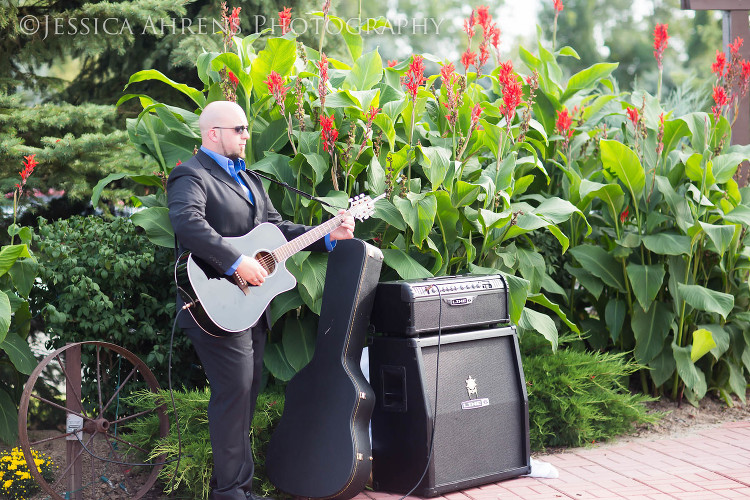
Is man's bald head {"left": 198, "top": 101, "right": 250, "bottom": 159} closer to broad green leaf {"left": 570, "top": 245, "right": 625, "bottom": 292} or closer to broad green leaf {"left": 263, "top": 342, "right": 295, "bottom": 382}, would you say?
broad green leaf {"left": 263, "top": 342, "right": 295, "bottom": 382}

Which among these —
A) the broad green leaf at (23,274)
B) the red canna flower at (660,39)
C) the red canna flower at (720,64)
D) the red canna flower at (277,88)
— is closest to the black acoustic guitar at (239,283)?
the red canna flower at (277,88)

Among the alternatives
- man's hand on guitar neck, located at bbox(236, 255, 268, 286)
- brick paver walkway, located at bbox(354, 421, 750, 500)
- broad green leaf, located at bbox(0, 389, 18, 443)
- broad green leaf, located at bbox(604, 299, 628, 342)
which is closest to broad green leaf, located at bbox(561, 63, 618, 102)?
broad green leaf, located at bbox(604, 299, 628, 342)

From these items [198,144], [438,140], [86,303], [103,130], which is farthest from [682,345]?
[103,130]

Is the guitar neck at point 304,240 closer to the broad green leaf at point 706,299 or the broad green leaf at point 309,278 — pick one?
the broad green leaf at point 309,278

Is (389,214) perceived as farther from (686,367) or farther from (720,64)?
(720,64)

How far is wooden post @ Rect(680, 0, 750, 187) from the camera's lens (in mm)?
5219

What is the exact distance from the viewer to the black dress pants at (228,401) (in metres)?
2.68

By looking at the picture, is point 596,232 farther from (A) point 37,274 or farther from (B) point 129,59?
(B) point 129,59

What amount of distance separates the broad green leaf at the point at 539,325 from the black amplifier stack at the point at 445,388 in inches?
18.4

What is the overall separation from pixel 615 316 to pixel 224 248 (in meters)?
2.49

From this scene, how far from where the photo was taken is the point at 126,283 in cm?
345

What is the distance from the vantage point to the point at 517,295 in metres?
3.58

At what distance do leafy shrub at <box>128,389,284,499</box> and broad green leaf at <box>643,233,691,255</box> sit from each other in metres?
2.09

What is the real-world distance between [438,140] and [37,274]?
1.95 metres
